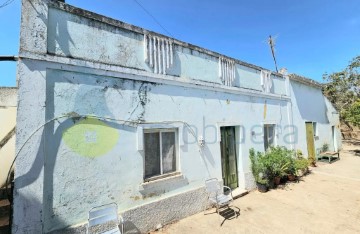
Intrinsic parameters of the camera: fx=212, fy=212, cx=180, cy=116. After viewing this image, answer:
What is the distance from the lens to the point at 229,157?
7891 millimetres

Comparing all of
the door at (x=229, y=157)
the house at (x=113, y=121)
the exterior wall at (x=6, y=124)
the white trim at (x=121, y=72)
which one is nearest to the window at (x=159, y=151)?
the house at (x=113, y=121)

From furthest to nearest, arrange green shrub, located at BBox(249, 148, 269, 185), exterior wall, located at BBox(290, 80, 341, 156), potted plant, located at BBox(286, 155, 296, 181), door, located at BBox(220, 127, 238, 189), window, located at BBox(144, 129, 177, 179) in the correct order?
exterior wall, located at BBox(290, 80, 341, 156) → potted plant, located at BBox(286, 155, 296, 181) → green shrub, located at BBox(249, 148, 269, 185) → door, located at BBox(220, 127, 238, 189) → window, located at BBox(144, 129, 177, 179)

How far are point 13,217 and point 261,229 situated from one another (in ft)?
17.0

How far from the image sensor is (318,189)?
8109 mm

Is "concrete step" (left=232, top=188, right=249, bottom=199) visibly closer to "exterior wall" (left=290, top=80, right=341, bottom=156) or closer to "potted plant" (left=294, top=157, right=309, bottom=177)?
"potted plant" (left=294, top=157, right=309, bottom=177)

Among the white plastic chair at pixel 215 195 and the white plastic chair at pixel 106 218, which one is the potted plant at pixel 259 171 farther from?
the white plastic chair at pixel 106 218

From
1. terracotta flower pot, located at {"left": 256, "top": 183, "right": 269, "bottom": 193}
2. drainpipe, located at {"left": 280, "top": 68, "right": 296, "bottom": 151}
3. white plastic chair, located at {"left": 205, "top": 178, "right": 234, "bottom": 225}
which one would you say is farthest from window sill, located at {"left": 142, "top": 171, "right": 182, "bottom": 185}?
drainpipe, located at {"left": 280, "top": 68, "right": 296, "bottom": 151}

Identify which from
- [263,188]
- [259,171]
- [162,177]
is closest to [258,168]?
[259,171]

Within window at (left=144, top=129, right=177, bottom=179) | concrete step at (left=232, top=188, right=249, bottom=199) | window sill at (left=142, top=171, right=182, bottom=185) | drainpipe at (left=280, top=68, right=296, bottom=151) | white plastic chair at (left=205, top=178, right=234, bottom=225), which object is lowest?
concrete step at (left=232, top=188, right=249, bottom=199)

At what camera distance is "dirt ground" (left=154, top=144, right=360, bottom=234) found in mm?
5246

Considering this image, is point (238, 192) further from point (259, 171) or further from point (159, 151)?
point (159, 151)

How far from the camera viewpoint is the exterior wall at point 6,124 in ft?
19.4

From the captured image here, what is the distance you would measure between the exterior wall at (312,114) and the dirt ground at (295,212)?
3616 mm

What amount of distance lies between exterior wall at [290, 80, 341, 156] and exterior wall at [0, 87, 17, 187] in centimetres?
1223
